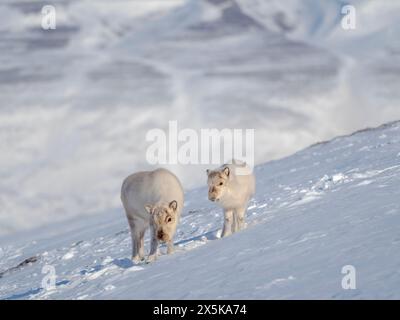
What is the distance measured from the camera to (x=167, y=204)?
1427cm

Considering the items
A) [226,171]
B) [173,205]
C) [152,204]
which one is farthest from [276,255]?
[226,171]

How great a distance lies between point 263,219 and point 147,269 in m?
4.31

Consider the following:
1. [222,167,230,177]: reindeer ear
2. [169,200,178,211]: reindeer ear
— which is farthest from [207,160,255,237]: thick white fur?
[169,200,178,211]: reindeer ear

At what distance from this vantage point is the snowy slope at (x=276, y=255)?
34.7 feet

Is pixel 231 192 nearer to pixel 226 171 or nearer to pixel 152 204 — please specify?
pixel 226 171

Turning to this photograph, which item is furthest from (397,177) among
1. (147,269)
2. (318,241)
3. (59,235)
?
(59,235)

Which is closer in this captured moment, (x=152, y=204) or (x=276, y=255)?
(x=276, y=255)

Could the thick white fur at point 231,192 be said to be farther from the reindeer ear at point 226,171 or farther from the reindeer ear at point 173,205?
the reindeer ear at point 173,205

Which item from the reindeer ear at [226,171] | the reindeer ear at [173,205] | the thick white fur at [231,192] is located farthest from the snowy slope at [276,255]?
the reindeer ear at [226,171]

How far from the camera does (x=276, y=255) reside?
12617mm

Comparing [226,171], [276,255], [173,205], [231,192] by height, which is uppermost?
[226,171]

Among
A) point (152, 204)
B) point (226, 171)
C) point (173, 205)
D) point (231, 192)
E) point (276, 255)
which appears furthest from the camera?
point (231, 192)

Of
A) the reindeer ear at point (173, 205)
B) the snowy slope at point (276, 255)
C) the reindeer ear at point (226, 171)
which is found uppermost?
the reindeer ear at point (226, 171)

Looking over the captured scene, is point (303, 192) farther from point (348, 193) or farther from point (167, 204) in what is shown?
point (167, 204)
